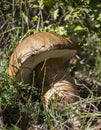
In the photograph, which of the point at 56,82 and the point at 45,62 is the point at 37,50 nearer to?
the point at 45,62

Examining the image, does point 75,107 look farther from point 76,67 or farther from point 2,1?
point 2,1

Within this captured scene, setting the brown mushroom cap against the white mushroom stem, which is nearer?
the brown mushroom cap

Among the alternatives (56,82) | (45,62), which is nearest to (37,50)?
(45,62)

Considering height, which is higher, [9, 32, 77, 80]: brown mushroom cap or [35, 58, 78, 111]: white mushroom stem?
[9, 32, 77, 80]: brown mushroom cap

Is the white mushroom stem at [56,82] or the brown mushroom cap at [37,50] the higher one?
the brown mushroom cap at [37,50]

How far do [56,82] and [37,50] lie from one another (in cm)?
40

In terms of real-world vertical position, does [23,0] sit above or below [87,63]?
above

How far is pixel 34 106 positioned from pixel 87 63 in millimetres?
1678

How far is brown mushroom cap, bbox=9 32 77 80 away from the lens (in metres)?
2.99

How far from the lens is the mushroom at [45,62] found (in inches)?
118

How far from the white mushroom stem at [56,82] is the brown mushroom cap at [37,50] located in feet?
0.33

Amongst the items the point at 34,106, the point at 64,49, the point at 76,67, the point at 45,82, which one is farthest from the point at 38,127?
the point at 76,67

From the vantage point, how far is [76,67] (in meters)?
4.26

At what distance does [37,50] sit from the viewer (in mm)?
2982
